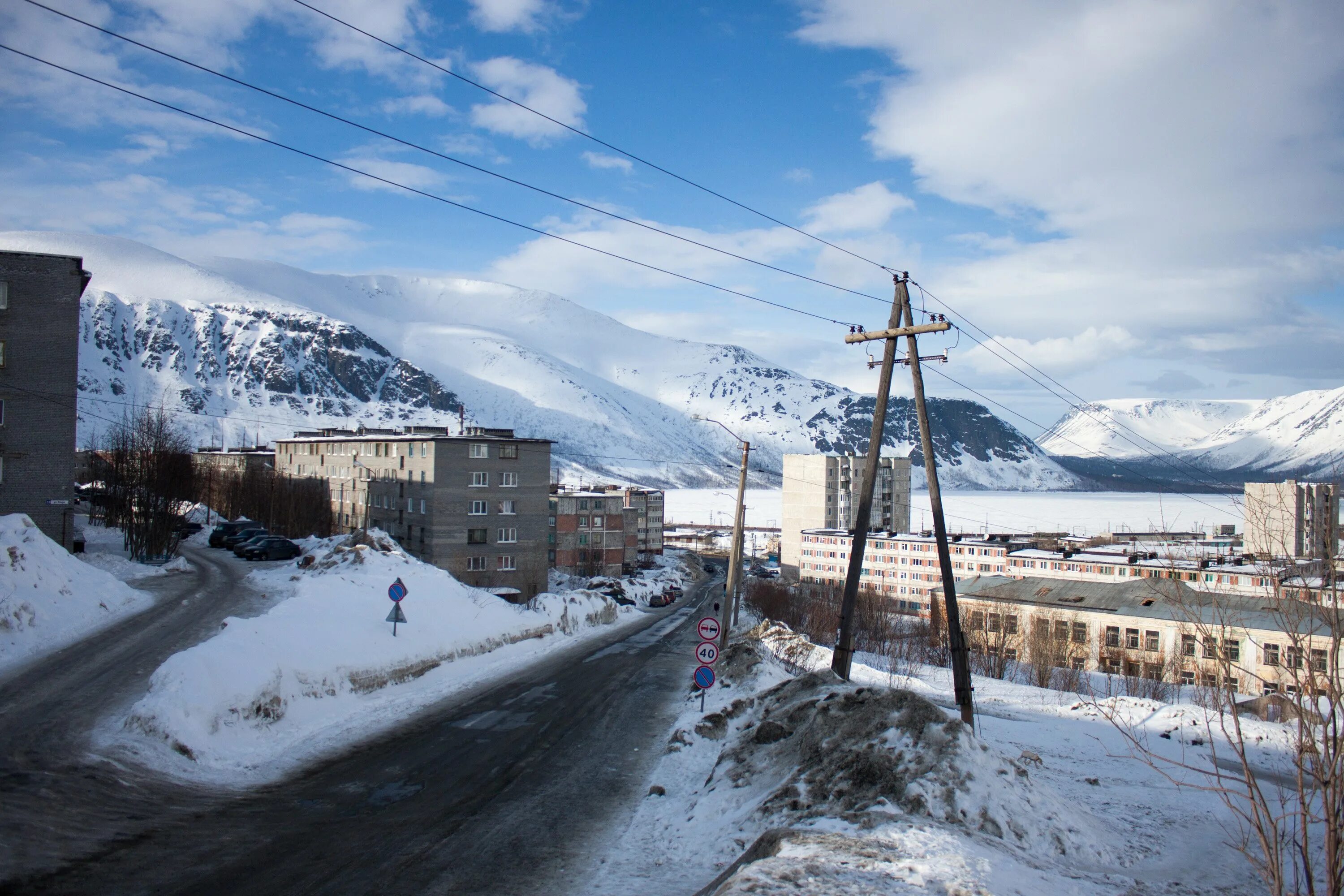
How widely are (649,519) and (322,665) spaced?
348 feet

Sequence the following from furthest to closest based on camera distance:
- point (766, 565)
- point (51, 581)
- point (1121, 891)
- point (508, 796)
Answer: point (766, 565), point (51, 581), point (508, 796), point (1121, 891)

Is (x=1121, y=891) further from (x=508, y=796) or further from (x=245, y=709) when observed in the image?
(x=245, y=709)

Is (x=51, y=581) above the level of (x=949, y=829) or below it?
above

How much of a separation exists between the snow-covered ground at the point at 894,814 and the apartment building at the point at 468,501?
4080cm

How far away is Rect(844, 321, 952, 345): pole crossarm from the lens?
18047 mm

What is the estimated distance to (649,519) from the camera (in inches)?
4909

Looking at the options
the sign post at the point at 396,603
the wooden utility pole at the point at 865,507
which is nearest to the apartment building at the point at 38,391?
the sign post at the point at 396,603

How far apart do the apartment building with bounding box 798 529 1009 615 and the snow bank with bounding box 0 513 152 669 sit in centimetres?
6852

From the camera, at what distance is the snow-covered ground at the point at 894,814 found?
9.24 meters

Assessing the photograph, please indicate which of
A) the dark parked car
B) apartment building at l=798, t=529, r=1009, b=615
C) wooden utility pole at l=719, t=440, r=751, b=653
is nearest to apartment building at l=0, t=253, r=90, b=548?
the dark parked car

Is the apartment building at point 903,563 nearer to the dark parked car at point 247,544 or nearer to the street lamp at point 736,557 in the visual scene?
the street lamp at point 736,557

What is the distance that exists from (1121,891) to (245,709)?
15.5 metres

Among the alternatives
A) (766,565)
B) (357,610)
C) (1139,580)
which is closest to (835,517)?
(766,565)

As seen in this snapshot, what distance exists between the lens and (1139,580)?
53125mm
